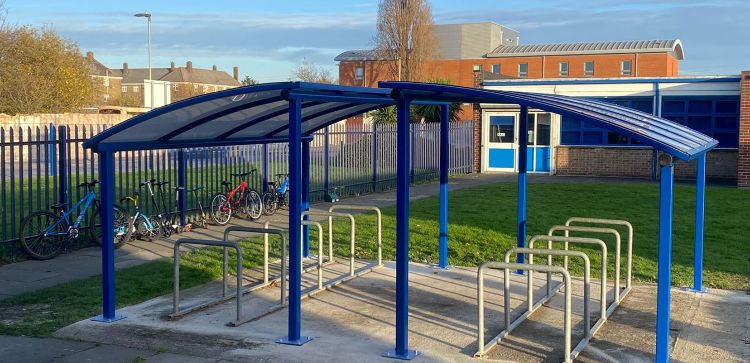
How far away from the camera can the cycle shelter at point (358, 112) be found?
19.6 feet

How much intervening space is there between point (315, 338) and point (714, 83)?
64.3ft

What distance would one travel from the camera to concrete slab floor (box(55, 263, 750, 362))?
6.66 m

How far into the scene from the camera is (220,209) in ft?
47.2

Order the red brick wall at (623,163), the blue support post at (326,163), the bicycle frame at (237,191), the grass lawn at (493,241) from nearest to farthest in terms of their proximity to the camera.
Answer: the grass lawn at (493,241)
the bicycle frame at (237,191)
the blue support post at (326,163)
the red brick wall at (623,163)

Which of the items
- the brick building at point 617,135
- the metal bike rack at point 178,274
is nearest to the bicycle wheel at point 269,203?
the metal bike rack at point 178,274

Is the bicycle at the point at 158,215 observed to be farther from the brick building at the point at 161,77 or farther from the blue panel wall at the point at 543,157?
the brick building at the point at 161,77

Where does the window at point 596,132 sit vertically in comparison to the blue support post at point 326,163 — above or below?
above

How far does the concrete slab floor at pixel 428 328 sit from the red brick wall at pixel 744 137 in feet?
44.3

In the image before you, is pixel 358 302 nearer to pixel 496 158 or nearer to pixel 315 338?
pixel 315 338

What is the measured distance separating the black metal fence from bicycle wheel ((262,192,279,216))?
1.96 feet

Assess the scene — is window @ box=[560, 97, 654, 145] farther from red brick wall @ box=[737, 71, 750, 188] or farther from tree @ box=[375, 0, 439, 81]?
tree @ box=[375, 0, 439, 81]

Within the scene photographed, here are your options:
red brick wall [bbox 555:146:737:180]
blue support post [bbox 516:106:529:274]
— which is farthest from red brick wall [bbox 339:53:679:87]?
blue support post [bbox 516:106:529:274]

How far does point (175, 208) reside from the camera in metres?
13.8

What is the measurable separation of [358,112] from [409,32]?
49.0 meters
